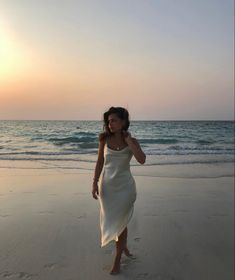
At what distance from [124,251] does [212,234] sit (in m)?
1.24

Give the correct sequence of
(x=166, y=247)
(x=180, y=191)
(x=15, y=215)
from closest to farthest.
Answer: (x=166, y=247) < (x=15, y=215) < (x=180, y=191)

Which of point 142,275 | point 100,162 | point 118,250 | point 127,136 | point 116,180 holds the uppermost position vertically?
point 127,136

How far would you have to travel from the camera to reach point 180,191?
6844 millimetres

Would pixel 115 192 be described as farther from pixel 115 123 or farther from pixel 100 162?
pixel 115 123

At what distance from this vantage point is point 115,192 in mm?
3473

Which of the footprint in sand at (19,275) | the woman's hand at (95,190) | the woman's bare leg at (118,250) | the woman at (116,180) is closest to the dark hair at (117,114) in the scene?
the woman at (116,180)

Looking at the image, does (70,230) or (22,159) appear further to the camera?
(22,159)

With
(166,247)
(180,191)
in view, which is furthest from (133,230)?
(180,191)

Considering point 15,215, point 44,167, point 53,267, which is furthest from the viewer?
point 44,167

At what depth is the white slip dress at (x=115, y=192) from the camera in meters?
3.44

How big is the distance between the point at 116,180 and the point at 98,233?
1.19m

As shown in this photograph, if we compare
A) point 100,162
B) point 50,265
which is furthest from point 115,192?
point 50,265

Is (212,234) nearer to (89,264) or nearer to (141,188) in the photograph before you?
(89,264)

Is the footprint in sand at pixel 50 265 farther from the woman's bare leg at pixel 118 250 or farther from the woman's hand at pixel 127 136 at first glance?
the woman's hand at pixel 127 136
